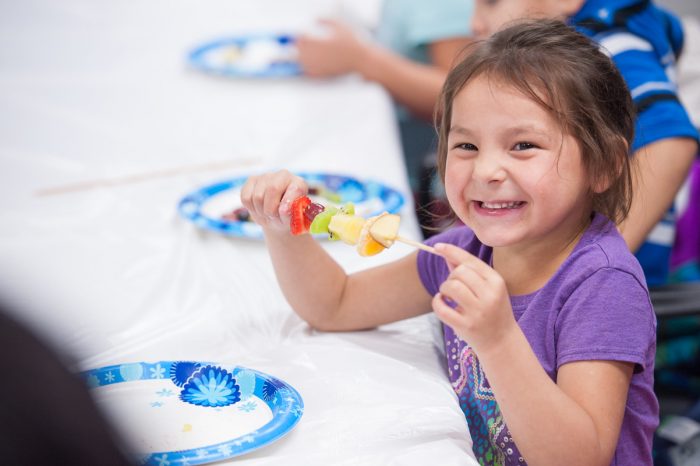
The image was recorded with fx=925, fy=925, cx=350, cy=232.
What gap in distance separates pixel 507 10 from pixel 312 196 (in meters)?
0.48

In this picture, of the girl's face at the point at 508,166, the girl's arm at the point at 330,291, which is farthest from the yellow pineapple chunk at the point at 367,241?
the girl's arm at the point at 330,291

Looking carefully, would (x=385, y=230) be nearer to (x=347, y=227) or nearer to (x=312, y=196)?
(x=347, y=227)

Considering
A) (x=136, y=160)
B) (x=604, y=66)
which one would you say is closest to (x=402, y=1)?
(x=136, y=160)

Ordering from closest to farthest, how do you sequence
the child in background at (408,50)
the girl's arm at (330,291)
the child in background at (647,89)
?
the girl's arm at (330,291) < the child in background at (647,89) < the child in background at (408,50)

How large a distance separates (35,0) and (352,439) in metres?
2.40

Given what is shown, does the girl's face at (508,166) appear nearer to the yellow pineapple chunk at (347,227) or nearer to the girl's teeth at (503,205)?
the girl's teeth at (503,205)

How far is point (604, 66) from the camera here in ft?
3.47

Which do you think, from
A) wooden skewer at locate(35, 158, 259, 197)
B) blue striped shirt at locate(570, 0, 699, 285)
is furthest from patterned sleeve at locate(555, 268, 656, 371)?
wooden skewer at locate(35, 158, 259, 197)

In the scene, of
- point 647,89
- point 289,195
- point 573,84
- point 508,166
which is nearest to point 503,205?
point 508,166

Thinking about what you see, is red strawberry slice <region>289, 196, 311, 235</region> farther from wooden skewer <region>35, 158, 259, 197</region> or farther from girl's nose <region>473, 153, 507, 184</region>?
wooden skewer <region>35, 158, 259, 197</region>

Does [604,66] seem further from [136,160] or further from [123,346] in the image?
[136,160]

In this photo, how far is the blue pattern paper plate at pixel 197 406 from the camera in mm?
884

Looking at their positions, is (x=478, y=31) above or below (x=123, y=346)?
above

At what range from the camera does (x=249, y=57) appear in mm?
2467
